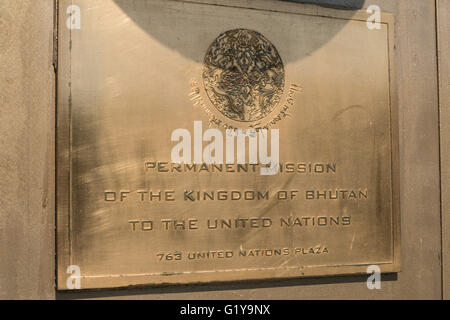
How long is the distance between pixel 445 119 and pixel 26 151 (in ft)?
7.29

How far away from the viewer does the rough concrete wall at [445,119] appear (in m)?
2.99

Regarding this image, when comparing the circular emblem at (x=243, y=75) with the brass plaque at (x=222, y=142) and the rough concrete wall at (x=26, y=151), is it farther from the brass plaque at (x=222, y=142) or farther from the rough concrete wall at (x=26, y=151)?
A: the rough concrete wall at (x=26, y=151)

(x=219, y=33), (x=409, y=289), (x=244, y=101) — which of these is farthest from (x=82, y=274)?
(x=409, y=289)

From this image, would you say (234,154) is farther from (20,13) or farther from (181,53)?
(20,13)

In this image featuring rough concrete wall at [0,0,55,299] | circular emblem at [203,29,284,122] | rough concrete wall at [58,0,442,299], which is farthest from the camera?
rough concrete wall at [58,0,442,299]

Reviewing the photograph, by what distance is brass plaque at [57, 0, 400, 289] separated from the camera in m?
2.48

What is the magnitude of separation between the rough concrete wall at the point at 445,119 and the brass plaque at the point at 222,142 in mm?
307

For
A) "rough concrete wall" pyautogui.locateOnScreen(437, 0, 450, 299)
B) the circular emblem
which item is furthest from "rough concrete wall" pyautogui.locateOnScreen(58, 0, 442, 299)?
the circular emblem

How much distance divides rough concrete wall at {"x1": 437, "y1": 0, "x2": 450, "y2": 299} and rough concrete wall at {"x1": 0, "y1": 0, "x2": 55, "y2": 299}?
2.08m

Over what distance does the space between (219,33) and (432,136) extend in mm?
1321

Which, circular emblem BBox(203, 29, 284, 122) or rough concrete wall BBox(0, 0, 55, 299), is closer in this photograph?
rough concrete wall BBox(0, 0, 55, 299)

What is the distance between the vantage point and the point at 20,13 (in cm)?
245

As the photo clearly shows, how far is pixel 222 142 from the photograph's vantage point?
8.77 ft

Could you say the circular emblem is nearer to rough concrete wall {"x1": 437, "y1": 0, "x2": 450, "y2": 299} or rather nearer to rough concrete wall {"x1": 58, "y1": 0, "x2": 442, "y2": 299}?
rough concrete wall {"x1": 58, "y1": 0, "x2": 442, "y2": 299}
